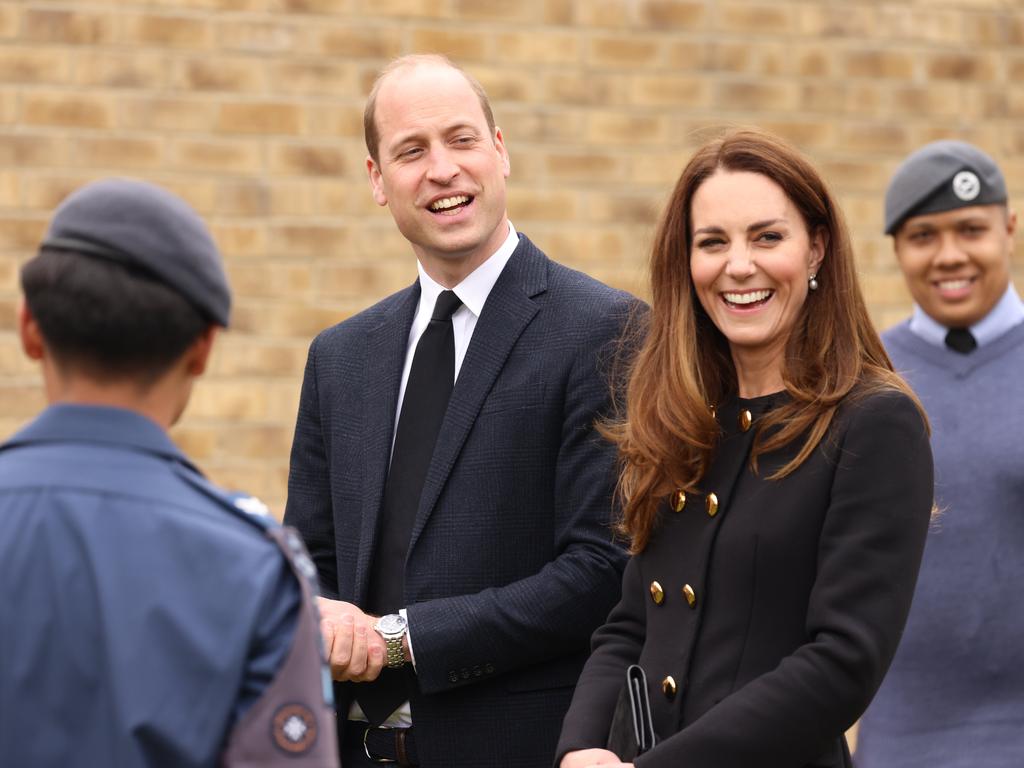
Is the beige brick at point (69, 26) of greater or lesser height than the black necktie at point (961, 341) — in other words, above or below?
above

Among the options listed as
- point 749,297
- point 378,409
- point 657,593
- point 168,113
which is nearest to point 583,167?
point 168,113

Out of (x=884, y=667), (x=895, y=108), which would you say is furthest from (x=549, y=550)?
(x=895, y=108)

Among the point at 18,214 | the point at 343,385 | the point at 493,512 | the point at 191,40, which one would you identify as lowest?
the point at 493,512

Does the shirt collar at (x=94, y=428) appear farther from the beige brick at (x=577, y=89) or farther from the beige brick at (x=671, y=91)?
the beige brick at (x=671, y=91)

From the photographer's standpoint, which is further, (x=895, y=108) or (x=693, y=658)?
(x=895, y=108)

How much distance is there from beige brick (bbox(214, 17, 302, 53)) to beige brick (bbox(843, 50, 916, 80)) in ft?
7.24

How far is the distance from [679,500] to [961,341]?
167 cm

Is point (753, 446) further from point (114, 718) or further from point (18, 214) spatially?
point (18, 214)

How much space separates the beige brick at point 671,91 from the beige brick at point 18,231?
2.27 metres

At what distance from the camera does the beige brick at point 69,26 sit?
6.00 meters

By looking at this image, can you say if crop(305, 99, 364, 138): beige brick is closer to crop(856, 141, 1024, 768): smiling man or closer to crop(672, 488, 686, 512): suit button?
crop(856, 141, 1024, 768): smiling man

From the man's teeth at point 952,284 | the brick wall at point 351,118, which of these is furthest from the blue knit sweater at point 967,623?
the brick wall at point 351,118

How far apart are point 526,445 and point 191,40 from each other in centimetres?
332

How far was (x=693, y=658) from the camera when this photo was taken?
2818 mm
